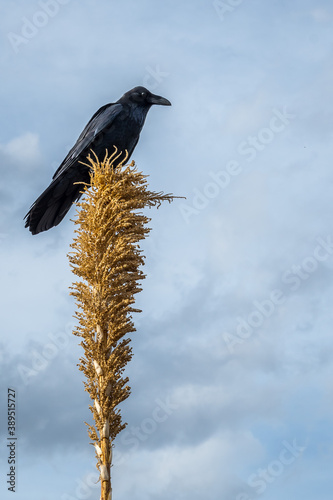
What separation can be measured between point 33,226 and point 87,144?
1428 millimetres

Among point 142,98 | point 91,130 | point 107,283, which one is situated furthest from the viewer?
point 142,98

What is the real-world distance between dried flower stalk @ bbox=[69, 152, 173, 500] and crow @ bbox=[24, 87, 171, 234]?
1558 millimetres

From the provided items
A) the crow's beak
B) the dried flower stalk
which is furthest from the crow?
the dried flower stalk

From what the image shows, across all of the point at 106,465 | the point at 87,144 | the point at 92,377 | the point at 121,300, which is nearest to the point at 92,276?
the point at 121,300

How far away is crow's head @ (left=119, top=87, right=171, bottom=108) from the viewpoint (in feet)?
31.9

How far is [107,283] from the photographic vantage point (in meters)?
6.87

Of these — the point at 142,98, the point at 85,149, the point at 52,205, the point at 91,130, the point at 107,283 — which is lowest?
the point at 107,283

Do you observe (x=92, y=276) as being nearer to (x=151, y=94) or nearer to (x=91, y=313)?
(x=91, y=313)

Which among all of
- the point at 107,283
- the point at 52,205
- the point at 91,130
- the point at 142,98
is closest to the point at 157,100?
the point at 142,98

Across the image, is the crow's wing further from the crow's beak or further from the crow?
the crow's beak

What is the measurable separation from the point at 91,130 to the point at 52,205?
1264 mm

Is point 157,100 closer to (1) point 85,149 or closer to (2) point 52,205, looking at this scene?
(1) point 85,149

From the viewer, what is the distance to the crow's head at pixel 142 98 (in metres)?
9.73

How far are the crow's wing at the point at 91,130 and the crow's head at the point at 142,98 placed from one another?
0.26 metres
